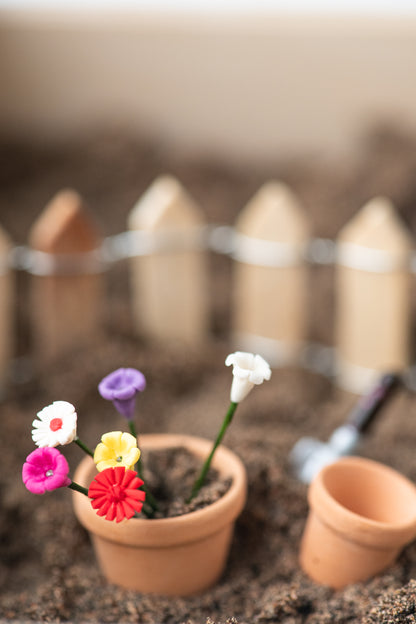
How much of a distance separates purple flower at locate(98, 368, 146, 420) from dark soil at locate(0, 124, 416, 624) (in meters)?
0.22

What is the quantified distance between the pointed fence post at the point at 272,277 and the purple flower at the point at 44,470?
31.0 inches

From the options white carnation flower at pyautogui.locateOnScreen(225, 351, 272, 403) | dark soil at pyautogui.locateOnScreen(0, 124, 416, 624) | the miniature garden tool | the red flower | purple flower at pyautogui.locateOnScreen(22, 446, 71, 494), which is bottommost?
dark soil at pyautogui.locateOnScreen(0, 124, 416, 624)

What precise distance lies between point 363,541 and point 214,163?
158 cm

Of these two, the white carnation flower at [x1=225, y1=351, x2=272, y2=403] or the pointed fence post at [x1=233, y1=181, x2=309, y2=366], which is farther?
the pointed fence post at [x1=233, y1=181, x2=309, y2=366]

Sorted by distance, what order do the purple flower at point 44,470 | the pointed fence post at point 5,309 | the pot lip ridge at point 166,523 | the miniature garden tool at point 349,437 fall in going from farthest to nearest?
1. the pointed fence post at point 5,309
2. the miniature garden tool at point 349,437
3. the pot lip ridge at point 166,523
4. the purple flower at point 44,470

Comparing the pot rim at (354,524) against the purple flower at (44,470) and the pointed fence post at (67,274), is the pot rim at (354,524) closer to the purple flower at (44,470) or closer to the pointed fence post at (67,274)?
the purple flower at (44,470)

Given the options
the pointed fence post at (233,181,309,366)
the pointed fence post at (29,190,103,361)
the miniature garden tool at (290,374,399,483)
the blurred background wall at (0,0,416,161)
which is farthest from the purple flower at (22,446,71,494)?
the blurred background wall at (0,0,416,161)

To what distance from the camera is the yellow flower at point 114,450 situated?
636mm

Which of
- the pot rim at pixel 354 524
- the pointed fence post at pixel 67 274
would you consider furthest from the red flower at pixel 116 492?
the pointed fence post at pixel 67 274

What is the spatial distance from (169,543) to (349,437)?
325 mm

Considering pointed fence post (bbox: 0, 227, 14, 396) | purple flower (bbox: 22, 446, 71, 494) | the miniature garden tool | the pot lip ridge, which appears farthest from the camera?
pointed fence post (bbox: 0, 227, 14, 396)

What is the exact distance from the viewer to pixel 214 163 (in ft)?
7.06

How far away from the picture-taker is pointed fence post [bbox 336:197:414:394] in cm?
127

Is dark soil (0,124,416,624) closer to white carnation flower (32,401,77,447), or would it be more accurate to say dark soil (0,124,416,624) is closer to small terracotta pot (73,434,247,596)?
small terracotta pot (73,434,247,596)
